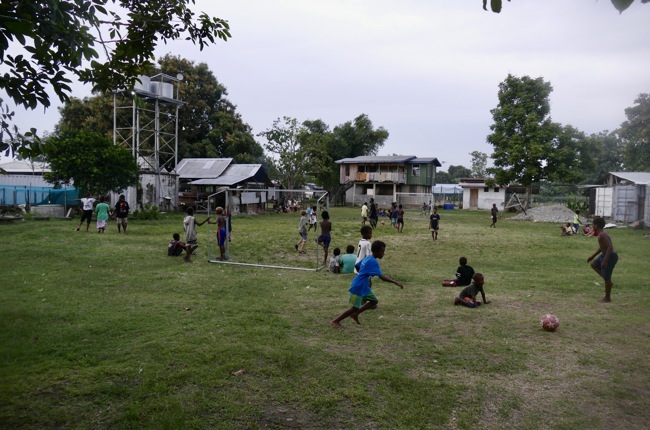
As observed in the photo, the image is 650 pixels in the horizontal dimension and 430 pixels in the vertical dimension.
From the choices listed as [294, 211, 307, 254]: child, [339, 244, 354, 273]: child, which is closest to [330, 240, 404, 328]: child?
[339, 244, 354, 273]: child

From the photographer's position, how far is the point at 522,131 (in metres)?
43.8

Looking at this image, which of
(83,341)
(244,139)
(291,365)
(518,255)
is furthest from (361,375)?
(244,139)

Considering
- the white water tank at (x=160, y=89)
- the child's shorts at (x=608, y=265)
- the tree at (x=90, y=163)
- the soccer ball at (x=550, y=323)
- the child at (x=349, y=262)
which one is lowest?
the soccer ball at (x=550, y=323)

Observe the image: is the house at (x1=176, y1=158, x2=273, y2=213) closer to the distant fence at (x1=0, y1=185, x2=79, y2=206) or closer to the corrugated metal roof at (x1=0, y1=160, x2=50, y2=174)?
the distant fence at (x1=0, y1=185, x2=79, y2=206)

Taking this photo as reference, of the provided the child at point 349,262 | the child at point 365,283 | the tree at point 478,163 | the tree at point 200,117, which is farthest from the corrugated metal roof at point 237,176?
the tree at point 478,163

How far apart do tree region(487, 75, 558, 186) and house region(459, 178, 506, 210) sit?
34.9 feet

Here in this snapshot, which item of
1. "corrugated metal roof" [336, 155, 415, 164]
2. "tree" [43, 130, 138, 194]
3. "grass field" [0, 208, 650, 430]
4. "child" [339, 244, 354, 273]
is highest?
"corrugated metal roof" [336, 155, 415, 164]

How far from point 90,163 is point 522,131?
36513mm

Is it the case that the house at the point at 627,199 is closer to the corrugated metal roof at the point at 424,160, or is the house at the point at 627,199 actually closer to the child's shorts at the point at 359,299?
the corrugated metal roof at the point at 424,160

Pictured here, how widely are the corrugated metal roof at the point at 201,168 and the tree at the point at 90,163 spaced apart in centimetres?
1206

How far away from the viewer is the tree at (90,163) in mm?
25562

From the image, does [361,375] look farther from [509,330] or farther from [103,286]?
[103,286]

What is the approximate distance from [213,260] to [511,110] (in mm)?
38196

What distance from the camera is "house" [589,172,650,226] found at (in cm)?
2995
